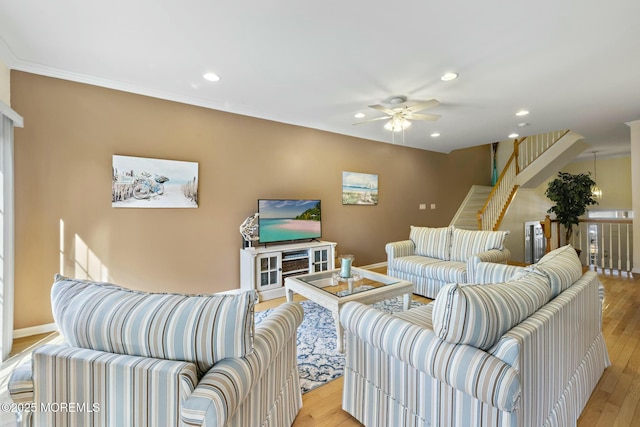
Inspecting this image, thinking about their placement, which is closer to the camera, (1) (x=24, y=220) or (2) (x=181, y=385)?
(2) (x=181, y=385)

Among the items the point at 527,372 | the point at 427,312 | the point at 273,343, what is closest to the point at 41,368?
the point at 273,343

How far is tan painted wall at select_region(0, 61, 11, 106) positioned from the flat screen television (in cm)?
257

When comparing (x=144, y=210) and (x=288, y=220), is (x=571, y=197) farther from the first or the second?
(x=144, y=210)

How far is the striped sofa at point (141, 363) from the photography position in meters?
0.86

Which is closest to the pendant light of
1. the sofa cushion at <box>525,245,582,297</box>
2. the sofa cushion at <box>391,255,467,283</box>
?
the sofa cushion at <box>391,255,467,283</box>

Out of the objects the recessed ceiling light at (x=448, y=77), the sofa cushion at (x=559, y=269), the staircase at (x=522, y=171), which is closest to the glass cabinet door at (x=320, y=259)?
the recessed ceiling light at (x=448, y=77)

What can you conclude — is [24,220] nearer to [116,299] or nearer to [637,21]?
[116,299]

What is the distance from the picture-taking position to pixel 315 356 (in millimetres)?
2365

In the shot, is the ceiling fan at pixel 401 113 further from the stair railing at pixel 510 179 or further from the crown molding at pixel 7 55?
the stair railing at pixel 510 179

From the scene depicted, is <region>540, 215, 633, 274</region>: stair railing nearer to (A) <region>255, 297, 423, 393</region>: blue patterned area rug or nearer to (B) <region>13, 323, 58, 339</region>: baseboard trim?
(A) <region>255, 297, 423, 393</region>: blue patterned area rug

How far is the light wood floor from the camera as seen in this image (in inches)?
64.7

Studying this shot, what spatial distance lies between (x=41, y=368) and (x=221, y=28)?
2.27m

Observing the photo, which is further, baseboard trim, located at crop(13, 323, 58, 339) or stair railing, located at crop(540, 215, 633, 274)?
stair railing, located at crop(540, 215, 633, 274)

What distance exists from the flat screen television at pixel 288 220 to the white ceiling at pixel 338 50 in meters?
1.35
